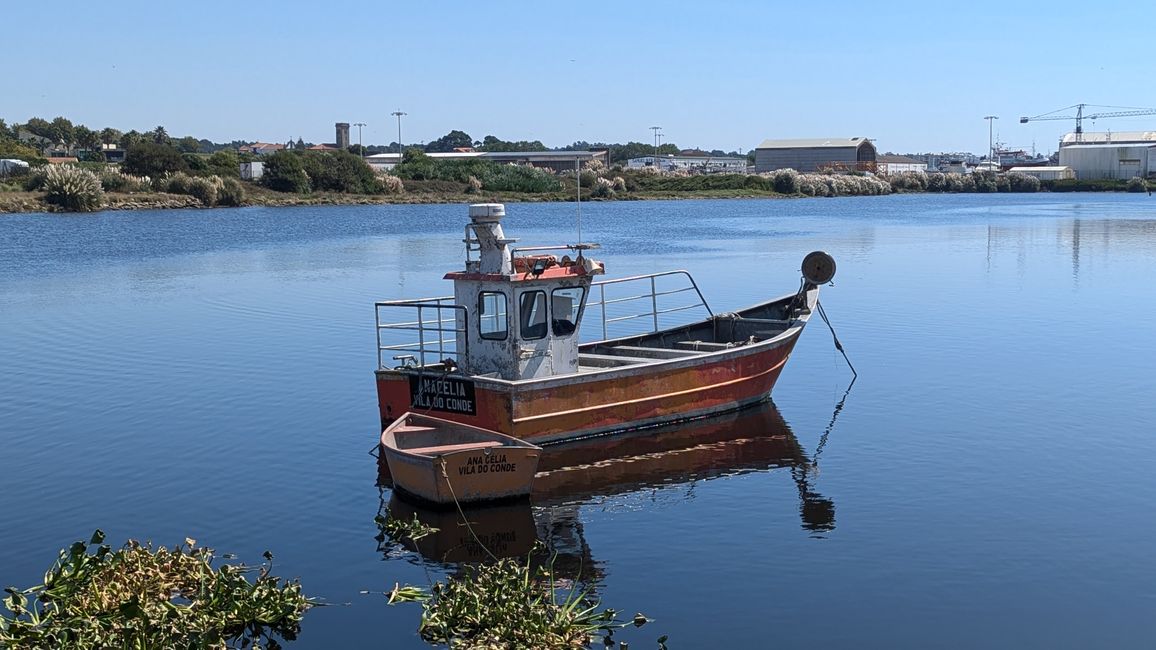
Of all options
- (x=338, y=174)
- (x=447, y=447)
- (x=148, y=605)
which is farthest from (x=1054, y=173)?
(x=148, y=605)

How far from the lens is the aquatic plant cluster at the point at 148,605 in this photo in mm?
11500

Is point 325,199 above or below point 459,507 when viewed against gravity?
above

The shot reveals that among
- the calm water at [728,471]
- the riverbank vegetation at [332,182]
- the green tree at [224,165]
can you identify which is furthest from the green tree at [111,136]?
the calm water at [728,471]

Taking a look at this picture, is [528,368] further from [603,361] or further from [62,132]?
[62,132]

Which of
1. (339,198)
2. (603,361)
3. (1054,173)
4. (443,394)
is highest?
(1054,173)

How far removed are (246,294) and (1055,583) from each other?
31899 millimetres

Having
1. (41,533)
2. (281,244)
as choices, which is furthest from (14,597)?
(281,244)

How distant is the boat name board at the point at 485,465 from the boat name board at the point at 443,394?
266 cm

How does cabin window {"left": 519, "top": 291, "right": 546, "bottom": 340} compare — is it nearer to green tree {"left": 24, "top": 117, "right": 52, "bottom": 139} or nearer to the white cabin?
the white cabin

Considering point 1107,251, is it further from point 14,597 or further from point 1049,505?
point 14,597

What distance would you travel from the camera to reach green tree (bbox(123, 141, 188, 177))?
107 m

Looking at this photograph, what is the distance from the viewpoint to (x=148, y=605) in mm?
12078

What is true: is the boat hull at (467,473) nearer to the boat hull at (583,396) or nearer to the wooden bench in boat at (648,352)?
the boat hull at (583,396)

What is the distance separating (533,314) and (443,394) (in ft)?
6.59
